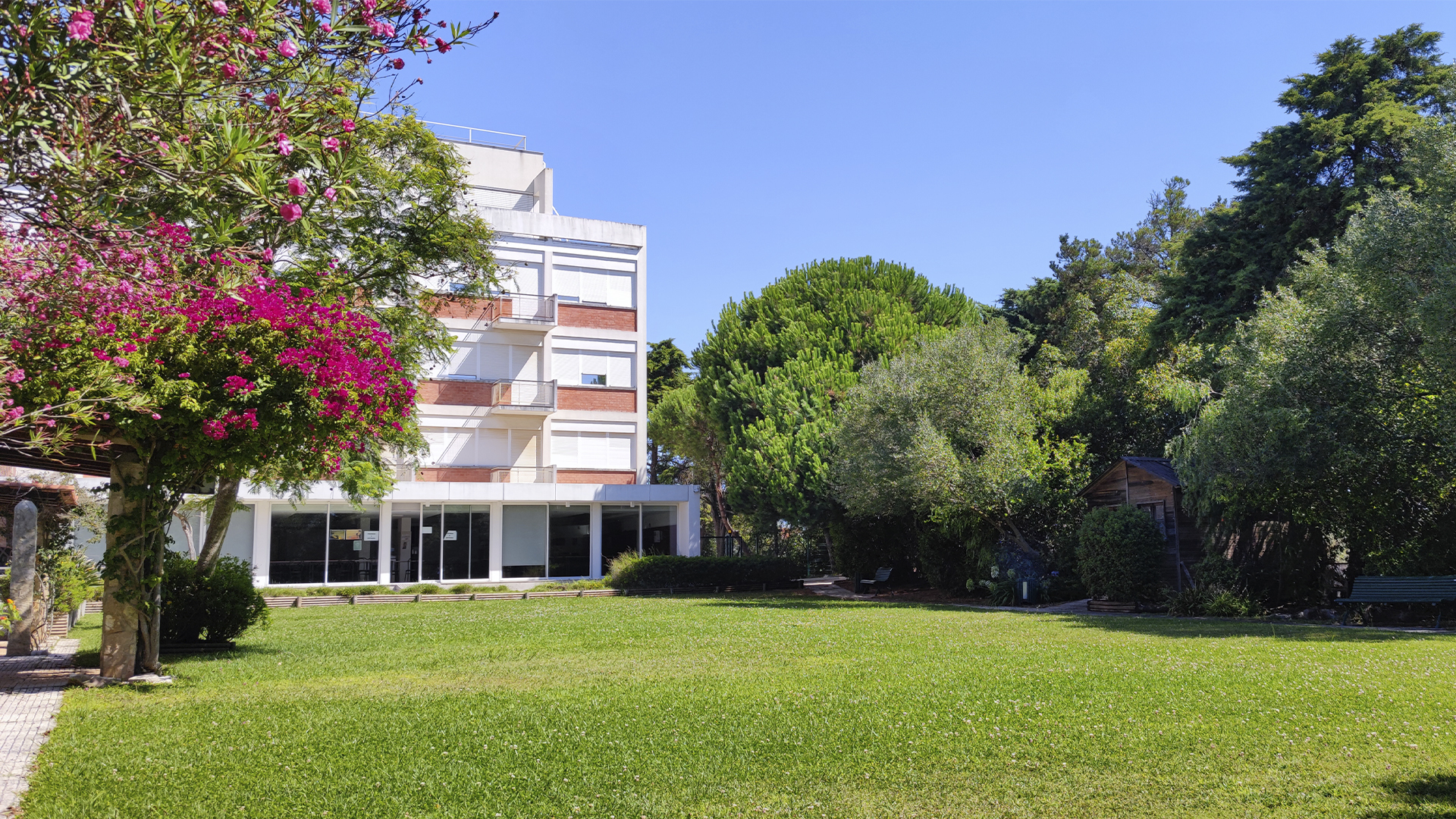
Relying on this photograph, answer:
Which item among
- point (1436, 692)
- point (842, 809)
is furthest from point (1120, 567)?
point (842, 809)

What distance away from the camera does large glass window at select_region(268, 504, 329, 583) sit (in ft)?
104

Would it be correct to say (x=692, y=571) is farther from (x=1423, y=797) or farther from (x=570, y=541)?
(x=1423, y=797)

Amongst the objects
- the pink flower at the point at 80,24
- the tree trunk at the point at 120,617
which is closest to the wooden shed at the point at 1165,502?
the tree trunk at the point at 120,617

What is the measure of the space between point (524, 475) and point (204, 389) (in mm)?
25457

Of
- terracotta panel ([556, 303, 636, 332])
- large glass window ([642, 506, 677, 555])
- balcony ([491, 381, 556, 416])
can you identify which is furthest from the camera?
large glass window ([642, 506, 677, 555])

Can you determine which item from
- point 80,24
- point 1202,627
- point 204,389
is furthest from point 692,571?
point 80,24

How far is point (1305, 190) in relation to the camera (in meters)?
29.5

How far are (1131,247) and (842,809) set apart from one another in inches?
2083

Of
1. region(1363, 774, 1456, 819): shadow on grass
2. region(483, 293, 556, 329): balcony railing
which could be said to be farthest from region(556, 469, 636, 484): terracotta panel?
A: region(1363, 774, 1456, 819): shadow on grass

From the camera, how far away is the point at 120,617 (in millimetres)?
10992

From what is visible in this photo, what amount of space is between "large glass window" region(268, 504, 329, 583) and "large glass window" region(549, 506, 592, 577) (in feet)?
24.8

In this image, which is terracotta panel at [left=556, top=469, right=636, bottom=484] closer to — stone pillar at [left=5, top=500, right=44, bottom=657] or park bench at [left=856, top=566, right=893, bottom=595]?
park bench at [left=856, top=566, right=893, bottom=595]

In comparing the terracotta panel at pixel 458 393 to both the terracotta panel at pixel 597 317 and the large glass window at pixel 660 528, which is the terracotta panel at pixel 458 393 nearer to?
the terracotta panel at pixel 597 317

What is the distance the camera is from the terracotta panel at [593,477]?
3584cm
